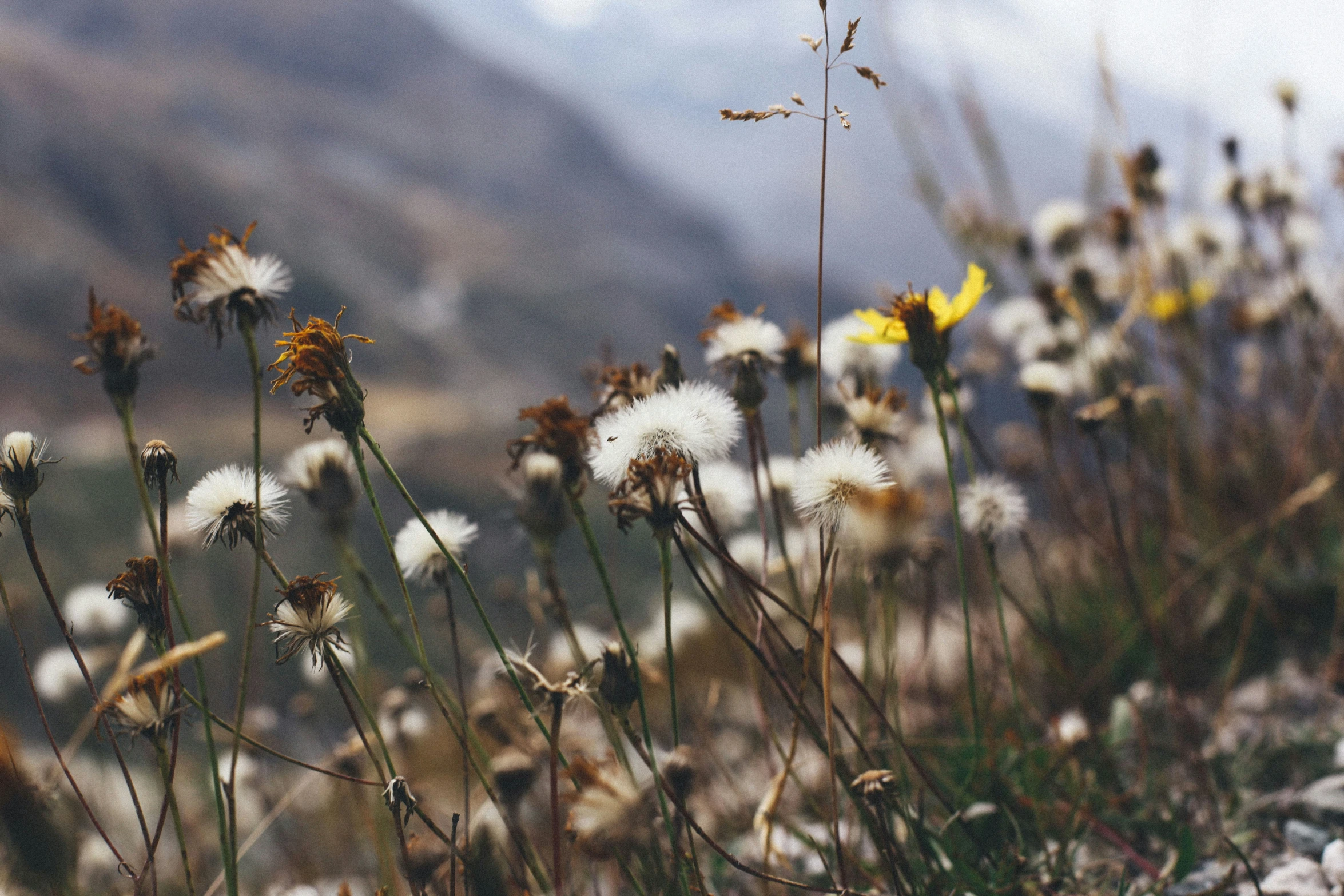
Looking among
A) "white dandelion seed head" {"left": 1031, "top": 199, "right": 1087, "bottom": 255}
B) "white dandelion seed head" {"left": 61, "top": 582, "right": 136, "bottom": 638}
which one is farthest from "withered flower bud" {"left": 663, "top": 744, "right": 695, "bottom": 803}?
"white dandelion seed head" {"left": 1031, "top": 199, "right": 1087, "bottom": 255}

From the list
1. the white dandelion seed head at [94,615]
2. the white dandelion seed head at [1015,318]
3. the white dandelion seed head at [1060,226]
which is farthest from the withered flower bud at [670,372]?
the white dandelion seed head at [1060,226]

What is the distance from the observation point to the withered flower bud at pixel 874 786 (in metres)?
0.84

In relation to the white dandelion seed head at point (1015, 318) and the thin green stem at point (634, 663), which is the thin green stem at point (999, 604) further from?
the white dandelion seed head at point (1015, 318)

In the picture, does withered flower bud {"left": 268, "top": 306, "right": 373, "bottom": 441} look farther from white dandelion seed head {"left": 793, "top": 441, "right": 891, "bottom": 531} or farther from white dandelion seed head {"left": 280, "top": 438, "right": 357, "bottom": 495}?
white dandelion seed head {"left": 793, "top": 441, "right": 891, "bottom": 531}

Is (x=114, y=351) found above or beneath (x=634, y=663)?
above

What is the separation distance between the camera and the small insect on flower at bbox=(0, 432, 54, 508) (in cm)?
90

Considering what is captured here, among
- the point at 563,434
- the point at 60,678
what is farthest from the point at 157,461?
the point at 60,678

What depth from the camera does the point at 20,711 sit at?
17.0 feet

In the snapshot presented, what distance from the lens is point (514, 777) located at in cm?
84

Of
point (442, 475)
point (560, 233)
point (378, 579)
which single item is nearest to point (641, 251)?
point (560, 233)

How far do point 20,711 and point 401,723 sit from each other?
5.24 m

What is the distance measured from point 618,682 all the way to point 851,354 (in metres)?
0.90

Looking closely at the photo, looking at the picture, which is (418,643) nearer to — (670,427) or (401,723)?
(670,427)

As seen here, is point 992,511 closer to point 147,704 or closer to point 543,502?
point 543,502
